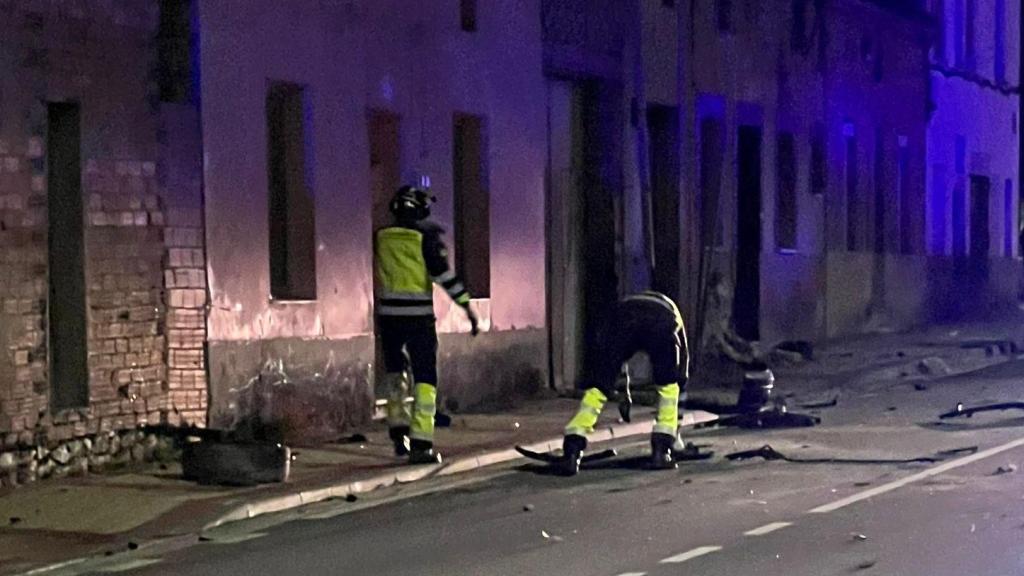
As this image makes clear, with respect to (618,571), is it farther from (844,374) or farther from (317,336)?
(844,374)

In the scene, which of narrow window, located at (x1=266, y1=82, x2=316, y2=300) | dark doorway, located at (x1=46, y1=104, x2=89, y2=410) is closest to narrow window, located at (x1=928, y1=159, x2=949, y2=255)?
narrow window, located at (x1=266, y1=82, x2=316, y2=300)

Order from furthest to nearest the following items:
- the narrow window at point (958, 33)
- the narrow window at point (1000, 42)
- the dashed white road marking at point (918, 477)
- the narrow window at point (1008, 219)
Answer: the narrow window at point (1008, 219)
the narrow window at point (1000, 42)
the narrow window at point (958, 33)
the dashed white road marking at point (918, 477)

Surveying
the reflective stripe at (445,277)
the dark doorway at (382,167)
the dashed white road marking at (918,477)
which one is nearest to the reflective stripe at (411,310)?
the reflective stripe at (445,277)

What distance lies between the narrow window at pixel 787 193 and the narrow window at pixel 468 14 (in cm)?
994

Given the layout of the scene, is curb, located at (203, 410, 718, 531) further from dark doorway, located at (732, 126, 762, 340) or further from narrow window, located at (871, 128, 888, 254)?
narrow window, located at (871, 128, 888, 254)

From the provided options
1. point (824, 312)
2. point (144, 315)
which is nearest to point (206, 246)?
point (144, 315)

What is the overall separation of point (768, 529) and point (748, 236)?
641 inches

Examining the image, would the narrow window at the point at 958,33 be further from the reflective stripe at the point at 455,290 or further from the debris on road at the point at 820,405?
the reflective stripe at the point at 455,290

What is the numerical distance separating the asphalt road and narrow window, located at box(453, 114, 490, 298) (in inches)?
183

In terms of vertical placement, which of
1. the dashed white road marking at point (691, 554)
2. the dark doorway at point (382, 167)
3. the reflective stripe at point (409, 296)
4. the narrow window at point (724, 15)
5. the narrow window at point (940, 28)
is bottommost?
the dashed white road marking at point (691, 554)

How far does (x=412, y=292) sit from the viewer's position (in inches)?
600

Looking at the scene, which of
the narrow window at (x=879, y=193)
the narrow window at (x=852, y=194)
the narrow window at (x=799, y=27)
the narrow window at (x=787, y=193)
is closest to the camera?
the narrow window at (x=787, y=193)

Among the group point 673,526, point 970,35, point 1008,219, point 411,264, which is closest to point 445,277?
point 411,264

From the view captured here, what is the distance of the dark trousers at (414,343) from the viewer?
15.0 m
